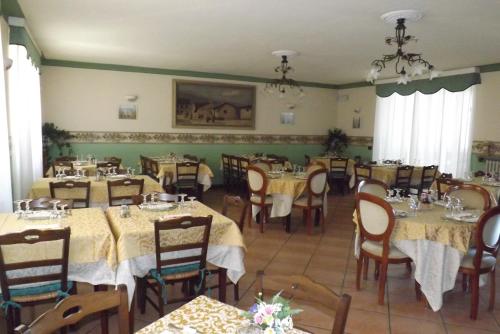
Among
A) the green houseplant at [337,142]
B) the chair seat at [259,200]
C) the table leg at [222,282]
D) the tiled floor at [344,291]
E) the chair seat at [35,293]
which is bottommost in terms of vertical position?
the tiled floor at [344,291]

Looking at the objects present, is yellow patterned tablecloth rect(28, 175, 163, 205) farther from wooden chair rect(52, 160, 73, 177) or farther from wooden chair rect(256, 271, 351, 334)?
wooden chair rect(256, 271, 351, 334)

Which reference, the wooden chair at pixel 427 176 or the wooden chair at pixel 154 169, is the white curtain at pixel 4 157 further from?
the wooden chair at pixel 427 176

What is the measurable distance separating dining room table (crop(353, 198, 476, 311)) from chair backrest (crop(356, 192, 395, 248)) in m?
0.10

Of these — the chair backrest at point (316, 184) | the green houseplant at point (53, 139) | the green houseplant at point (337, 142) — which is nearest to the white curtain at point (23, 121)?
the green houseplant at point (53, 139)

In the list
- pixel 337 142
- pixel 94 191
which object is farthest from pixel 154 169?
pixel 337 142

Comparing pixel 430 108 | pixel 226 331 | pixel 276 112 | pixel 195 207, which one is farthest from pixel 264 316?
pixel 276 112

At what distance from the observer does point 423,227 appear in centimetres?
317

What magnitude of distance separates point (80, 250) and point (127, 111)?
249 inches

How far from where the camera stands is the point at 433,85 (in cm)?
816

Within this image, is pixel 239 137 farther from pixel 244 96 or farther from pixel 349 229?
pixel 349 229

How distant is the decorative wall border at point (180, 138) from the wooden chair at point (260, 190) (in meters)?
3.68

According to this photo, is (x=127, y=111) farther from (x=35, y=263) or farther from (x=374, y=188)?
(x=35, y=263)

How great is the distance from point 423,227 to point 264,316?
7.84ft

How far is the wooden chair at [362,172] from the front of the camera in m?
7.32
